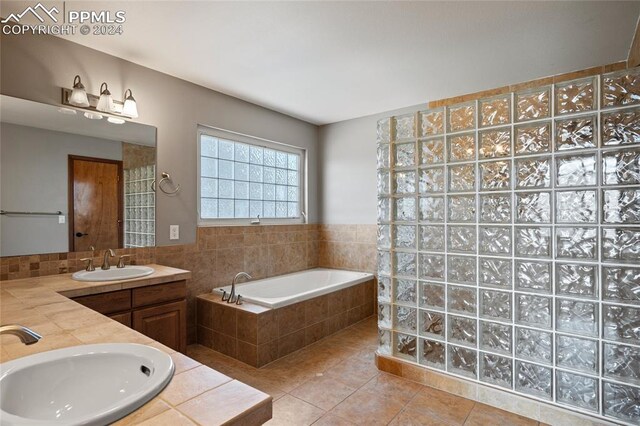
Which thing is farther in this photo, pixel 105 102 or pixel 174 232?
pixel 174 232

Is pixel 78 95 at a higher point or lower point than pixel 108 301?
higher

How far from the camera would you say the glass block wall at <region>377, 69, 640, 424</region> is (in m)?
1.66

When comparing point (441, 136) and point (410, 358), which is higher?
point (441, 136)

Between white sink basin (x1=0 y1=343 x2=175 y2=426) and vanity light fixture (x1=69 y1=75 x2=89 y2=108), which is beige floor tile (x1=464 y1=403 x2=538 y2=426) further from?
vanity light fixture (x1=69 y1=75 x2=89 y2=108)

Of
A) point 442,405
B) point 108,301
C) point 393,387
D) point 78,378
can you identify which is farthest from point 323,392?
point 78,378

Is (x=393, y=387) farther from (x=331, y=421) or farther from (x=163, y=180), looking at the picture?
(x=163, y=180)

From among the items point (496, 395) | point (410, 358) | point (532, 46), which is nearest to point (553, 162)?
point (532, 46)

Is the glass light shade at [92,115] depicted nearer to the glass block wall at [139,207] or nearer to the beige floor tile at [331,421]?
the glass block wall at [139,207]

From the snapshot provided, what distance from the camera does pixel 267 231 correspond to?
12.4 feet

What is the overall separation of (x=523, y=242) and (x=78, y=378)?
2.18 m

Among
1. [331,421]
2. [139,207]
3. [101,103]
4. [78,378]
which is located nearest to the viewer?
[78,378]

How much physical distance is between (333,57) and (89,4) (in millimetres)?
1605

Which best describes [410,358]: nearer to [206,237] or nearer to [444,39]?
[206,237]

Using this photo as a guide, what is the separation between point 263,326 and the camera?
2.58 m
